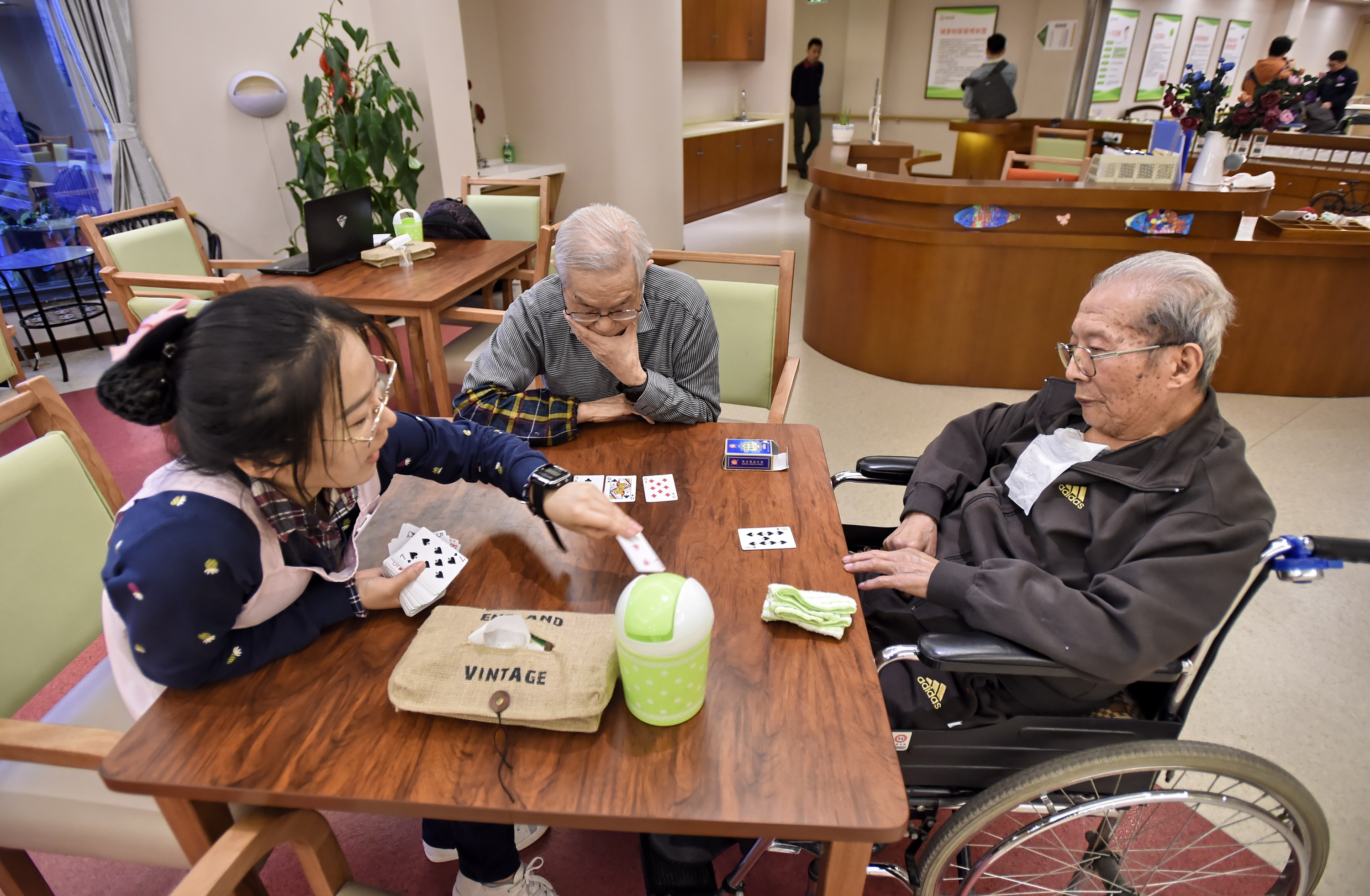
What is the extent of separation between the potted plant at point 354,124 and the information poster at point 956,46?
7.70 meters

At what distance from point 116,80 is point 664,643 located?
512 cm

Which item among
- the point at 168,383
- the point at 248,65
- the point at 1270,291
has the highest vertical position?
the point at 248,65

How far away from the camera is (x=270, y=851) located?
2.98ft

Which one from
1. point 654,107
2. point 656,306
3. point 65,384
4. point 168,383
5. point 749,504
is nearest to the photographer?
point 168,383

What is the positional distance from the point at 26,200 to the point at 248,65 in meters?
1.51

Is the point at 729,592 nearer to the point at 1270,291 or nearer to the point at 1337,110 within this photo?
the point at 1270,291

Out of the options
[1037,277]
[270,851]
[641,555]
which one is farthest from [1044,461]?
[1037,277]

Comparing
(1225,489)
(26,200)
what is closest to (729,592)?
(1225,489)

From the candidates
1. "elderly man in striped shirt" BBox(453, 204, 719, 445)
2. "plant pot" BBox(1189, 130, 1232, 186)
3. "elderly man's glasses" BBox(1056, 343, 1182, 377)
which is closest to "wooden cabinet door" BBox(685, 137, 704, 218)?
"plant pot" BBox(1189, 130, 1232, 186)

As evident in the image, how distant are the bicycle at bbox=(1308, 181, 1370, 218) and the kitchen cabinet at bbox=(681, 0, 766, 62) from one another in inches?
212

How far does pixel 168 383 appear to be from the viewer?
944 mm

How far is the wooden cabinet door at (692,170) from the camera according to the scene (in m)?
7.32

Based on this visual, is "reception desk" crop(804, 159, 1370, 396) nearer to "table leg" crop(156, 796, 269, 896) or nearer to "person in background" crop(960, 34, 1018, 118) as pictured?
"table leg" crop(156, 796, 269, 896)

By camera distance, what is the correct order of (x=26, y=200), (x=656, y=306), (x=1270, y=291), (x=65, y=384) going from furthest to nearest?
(x=26, y=200)
(x=65, y=384)
(x=1270, y=291)
(x=656, y=306)
